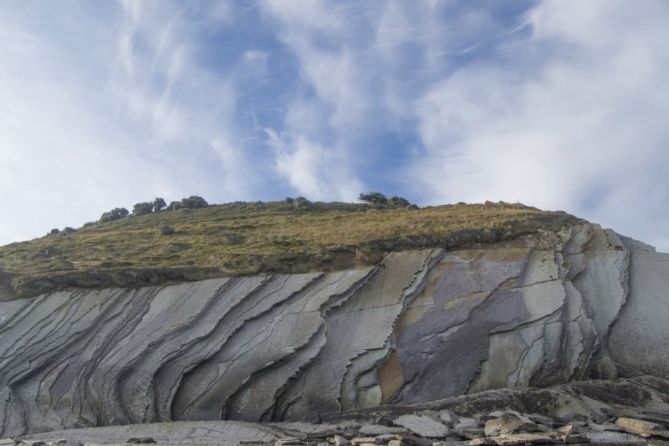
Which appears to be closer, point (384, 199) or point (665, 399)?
point (665, 399)

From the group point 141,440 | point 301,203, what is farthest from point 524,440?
point 301,203

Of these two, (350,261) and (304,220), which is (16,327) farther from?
(304,220)

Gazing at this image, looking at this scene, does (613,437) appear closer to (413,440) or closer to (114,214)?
(413,440)

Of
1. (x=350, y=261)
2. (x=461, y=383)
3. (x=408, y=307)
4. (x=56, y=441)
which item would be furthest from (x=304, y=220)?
(x=56, y=441)

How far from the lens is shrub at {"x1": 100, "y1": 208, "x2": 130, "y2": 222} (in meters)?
52.6

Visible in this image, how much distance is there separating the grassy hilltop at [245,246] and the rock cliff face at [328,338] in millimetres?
828

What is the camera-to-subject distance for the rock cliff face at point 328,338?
19531mm

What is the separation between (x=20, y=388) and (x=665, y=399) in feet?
63.5

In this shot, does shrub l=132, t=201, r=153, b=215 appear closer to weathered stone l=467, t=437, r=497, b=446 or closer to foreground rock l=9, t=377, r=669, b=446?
foreground rock l=9, t=377, r=669, b=446

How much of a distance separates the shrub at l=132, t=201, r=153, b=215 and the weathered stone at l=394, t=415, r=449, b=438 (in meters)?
39.5

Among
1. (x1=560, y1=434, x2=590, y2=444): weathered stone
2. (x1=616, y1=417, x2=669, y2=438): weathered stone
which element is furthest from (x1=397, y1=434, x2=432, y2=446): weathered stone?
(x1=616, y1=417, x2=669, y2=438): weathered stone

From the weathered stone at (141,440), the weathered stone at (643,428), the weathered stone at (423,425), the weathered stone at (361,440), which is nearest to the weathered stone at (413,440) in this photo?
the weathered stone at (361,440)

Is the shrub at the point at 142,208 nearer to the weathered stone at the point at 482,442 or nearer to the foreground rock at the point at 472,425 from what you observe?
the foreground rock at the point at 472,425

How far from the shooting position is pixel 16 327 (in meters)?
22.2
